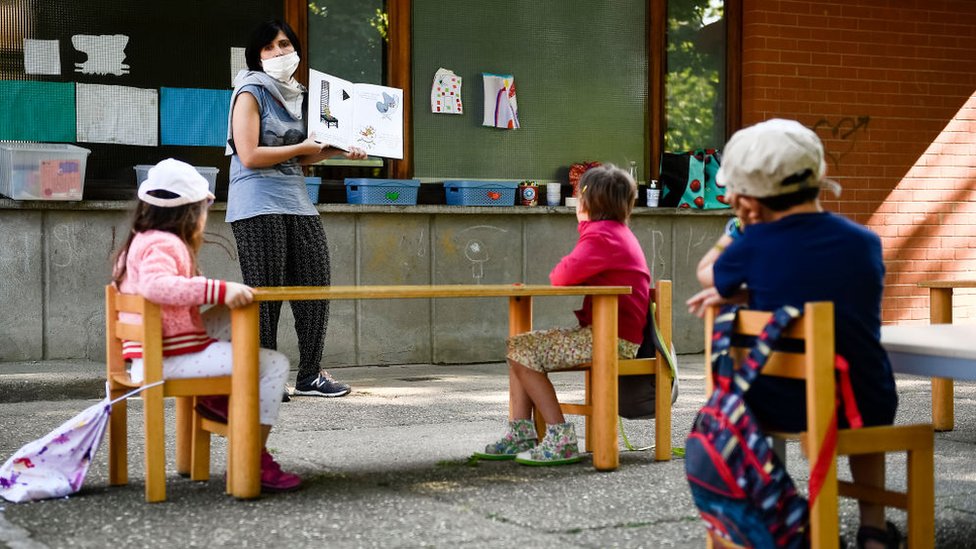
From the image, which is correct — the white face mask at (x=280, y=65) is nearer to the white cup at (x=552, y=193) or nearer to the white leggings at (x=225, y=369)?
the white leggings at (x=225, y=369)

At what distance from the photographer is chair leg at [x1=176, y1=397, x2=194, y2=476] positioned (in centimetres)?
488

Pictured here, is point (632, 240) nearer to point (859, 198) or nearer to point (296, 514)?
point (296, 514)

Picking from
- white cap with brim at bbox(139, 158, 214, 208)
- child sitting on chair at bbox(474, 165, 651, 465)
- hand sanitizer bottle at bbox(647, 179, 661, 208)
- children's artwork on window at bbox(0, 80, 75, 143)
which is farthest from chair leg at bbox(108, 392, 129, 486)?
hand sanitizer bottle at bbox(647, 179, 661, 208)

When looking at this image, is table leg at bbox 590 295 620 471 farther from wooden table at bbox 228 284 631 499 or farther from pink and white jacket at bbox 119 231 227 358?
pink and white jacket at bbox 119 231 227 358

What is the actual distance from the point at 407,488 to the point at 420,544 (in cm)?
88

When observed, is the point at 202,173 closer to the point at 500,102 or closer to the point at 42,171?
the point at 42,171

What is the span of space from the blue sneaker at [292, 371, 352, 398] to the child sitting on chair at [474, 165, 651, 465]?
2183 mm

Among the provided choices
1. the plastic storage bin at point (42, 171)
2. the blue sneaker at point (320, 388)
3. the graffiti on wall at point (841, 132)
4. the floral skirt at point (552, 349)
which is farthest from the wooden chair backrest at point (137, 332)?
the graffiti on wall at point (841, 132)

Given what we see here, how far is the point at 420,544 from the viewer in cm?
376

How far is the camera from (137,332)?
Result: 4.47 metres

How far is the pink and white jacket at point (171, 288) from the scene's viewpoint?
14.1ft

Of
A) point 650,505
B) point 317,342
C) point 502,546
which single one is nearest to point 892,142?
point 317,342

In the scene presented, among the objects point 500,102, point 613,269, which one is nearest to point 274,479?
point 613,269

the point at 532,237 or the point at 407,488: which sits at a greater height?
the point at 532,237
